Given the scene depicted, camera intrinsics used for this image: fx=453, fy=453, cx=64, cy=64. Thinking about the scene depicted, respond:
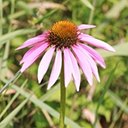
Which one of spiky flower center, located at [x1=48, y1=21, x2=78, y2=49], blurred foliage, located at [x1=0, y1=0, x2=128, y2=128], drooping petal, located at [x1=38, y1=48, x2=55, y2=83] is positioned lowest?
blurred foliage, located at [x1=0, y1=0, x2=128, y2=128]

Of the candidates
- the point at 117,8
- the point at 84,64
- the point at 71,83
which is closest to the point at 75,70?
the point at 84,64

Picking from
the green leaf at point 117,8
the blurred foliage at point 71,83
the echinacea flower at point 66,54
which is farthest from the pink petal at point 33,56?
the green leaf at point 117,8

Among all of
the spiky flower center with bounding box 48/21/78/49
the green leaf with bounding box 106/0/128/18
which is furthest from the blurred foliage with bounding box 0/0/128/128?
the spiky flower center with bounding box 48/21/78/49

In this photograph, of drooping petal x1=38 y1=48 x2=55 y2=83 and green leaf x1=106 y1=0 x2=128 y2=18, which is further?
green leaf x1=106 y1=0 x2=128 y2=18

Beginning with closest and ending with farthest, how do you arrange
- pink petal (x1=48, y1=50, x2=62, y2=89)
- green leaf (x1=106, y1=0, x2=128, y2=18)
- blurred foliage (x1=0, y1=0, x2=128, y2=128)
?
pink petal (x1=48, y1=50, x2=62, y2=89), blurred foliage (x1=0, y1=0, x2=128, y2=128), green leaf (x1=106, y1=0, x2=128, y2=18)

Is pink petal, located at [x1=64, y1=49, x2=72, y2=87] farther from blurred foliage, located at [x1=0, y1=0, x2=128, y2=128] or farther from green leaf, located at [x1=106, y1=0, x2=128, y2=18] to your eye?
green leaf, located at [x1=106, y1=0, x2=128, y2=18]

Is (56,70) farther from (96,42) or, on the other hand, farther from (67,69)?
(96,42)

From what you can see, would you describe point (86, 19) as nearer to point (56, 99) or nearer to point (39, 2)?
point (39, 2)
